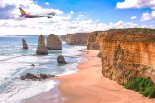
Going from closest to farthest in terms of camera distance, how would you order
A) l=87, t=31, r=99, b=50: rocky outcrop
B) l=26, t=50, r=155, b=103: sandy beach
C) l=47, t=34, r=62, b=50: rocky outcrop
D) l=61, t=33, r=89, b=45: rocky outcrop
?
l=26, t=50, r=155, b=103: sandy beach, l=47, t=34, r=62, b=50: rocky outcrop, l=87, t=31, r=99, b=50: rocky outcrop, l=61, t=33, r=89, b=45: rocky outcrop

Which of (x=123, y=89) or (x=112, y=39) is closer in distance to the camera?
(x=123, y=89)

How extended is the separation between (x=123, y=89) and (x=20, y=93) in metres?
11.7

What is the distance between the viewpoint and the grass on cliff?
3046 centimetres

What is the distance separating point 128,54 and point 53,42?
76910 mm

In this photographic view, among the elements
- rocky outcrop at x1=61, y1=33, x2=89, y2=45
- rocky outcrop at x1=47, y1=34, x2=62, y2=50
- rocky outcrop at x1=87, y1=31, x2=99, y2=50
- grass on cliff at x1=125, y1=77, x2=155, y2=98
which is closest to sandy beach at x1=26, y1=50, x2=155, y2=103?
grass on cliff at x1=125, y1=77, x2=155, y2=98

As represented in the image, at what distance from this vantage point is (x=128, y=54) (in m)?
36.5

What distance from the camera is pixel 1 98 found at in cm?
3406

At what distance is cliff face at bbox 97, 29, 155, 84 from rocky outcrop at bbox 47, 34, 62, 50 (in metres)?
67.7

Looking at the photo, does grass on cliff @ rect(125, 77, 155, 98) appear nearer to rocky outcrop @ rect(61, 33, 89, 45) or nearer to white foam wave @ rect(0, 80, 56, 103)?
white foam wave @ rect(0, 80, 56, 103)

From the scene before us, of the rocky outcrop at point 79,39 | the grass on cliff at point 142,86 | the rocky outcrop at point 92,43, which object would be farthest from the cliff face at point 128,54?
the rocky outcrop at point 79,39

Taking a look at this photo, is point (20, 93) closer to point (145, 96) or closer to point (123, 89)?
point (123, 89)

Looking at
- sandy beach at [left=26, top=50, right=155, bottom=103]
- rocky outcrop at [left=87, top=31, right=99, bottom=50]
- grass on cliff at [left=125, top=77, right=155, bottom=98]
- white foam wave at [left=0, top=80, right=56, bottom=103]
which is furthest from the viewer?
rocky outcrop at [left=87, top=31, right=99, bottom=50]

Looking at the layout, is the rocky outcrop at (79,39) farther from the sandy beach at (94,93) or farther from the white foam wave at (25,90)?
the sandy beach at (94,93)

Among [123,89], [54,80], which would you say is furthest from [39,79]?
[123,89]
